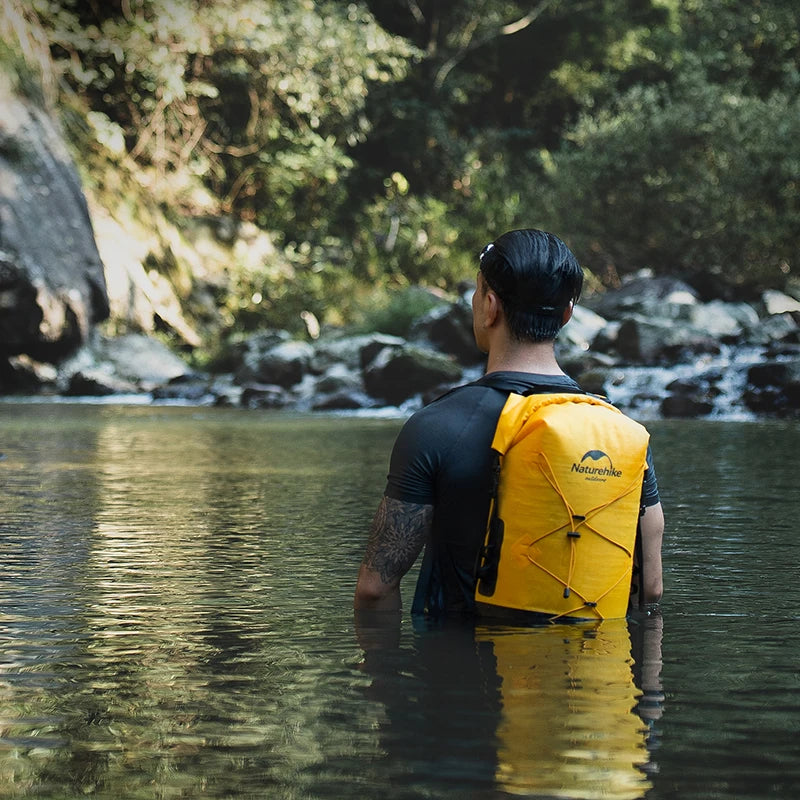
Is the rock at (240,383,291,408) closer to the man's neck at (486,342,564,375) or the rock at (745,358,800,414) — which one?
the rock at (745,358,800,414)

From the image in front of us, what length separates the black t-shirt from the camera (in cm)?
371

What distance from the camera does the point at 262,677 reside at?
393 centimetres

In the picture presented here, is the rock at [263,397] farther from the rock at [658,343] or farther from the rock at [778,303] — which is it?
the rock at [778,303]

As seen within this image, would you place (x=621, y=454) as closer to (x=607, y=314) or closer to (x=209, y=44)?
(x=607, y=314)

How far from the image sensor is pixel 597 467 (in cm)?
361

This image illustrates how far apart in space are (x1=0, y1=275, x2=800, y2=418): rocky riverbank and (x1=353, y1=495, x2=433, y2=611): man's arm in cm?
1685

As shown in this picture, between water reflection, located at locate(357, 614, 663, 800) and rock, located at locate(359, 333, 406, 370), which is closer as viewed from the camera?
water reflection, located at locate(357, 614, 663, 800)

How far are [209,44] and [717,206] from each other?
11.9 meters

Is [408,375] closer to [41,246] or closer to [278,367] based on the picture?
[278,367]

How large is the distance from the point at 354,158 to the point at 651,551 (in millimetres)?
37570

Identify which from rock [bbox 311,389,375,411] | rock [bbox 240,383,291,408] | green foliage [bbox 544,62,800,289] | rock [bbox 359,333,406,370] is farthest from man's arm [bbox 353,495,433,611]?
green foliage [bbox 544,62,800,289]

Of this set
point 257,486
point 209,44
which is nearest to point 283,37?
point 209,44

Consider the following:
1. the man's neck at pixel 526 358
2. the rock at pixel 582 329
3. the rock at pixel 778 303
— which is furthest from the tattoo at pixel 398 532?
the rock at pixel 778 303

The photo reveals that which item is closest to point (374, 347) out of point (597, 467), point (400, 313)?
point (400, 313)
